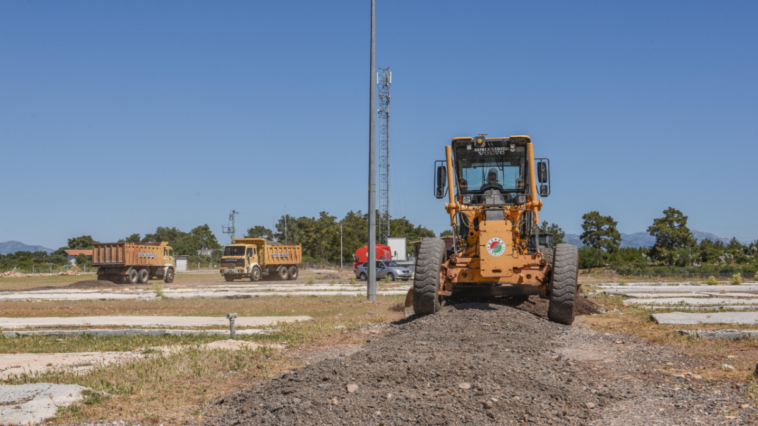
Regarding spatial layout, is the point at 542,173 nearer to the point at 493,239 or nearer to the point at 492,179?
the point at 492,179

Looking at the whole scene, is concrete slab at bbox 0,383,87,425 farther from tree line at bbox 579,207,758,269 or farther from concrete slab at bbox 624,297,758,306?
tree line at bbox 579,207,758,269

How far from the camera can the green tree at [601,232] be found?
223ft

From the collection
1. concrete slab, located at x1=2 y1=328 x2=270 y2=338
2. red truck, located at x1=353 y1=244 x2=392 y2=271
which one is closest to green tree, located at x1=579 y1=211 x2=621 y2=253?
red truck, located at x1=353 y1=244 x2=392 y2=271

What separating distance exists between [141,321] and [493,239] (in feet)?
28.6

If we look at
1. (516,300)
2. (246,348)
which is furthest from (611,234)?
(246,348)

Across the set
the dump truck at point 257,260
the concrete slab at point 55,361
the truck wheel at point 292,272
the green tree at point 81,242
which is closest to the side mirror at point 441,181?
the concrete slab at point 55,361

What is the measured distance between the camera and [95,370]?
809cm

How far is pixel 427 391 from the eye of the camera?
240 inches

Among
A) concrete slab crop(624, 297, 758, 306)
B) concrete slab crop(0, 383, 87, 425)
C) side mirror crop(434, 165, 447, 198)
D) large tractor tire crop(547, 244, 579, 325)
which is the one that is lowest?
concrete slab crop(0, 383, 87, 425)

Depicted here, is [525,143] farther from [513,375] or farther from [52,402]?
[52,402]

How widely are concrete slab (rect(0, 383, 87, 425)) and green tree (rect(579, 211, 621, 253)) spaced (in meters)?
66.9

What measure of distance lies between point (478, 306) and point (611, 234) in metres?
60.9

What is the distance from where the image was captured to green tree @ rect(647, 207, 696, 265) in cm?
5656

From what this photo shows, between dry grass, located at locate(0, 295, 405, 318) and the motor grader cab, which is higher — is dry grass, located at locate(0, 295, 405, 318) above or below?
below
